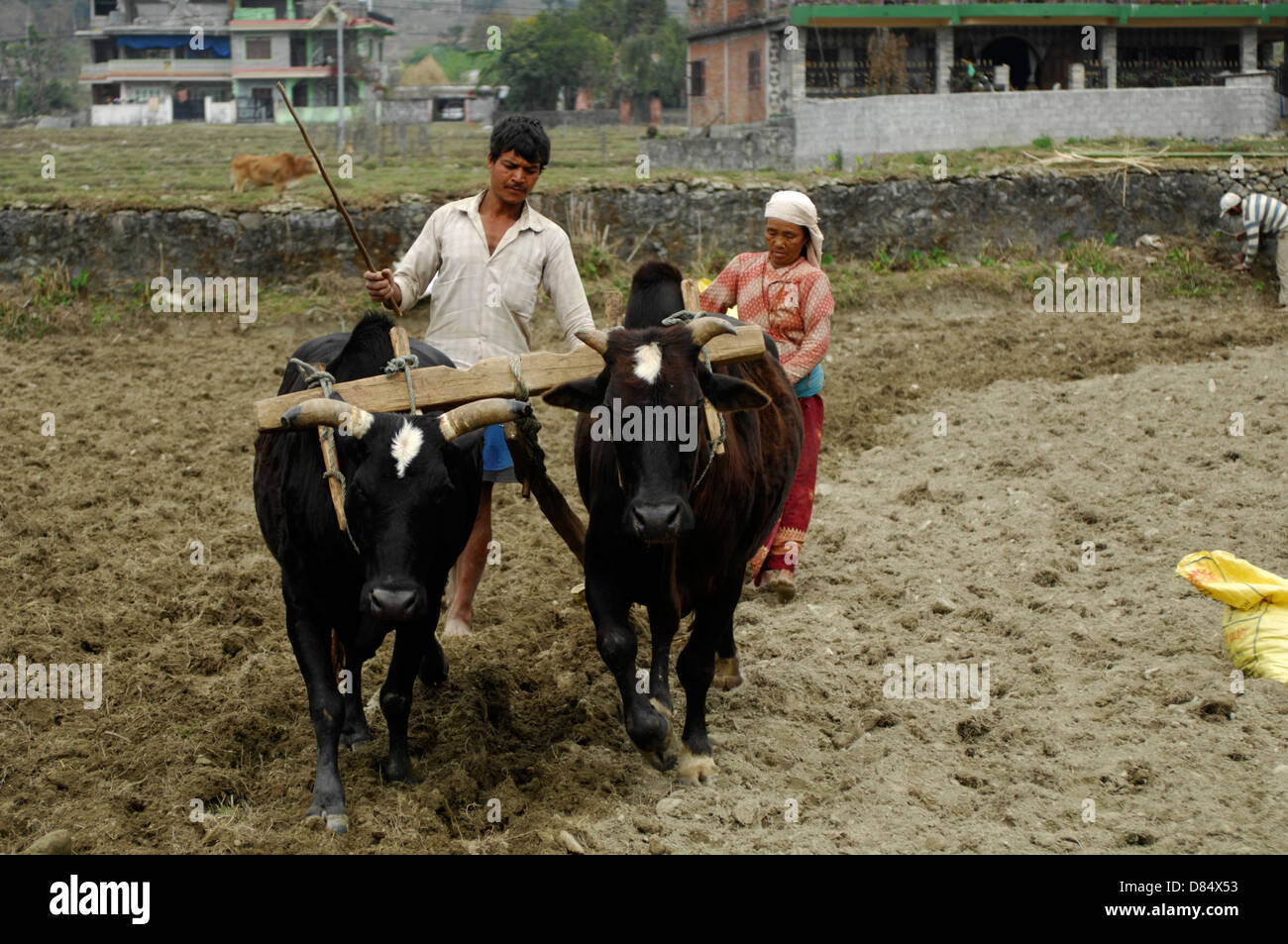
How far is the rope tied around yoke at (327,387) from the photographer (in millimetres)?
3662

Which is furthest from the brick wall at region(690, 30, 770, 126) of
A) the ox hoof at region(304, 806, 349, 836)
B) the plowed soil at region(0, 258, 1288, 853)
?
the ox hoof at region(304, 806, 349, 836)

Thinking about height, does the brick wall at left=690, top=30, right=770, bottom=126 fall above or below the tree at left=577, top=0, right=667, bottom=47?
below

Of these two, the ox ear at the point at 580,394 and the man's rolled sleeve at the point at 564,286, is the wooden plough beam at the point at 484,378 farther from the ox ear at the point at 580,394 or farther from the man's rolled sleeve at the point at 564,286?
the man's rolled sleeve at the point at 564,286

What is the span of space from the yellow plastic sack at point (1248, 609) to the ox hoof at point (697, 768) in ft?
A: 6.47

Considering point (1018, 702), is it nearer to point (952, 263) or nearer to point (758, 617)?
point (758, 617)

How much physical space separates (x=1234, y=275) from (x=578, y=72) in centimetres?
3516

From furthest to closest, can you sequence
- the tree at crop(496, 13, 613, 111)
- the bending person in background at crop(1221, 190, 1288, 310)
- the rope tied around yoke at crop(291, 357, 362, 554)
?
1. the tree at crop(496, 13, 613, 111)
2. the bending person in background at crop(1221, 190, 1288, 310)
3. the rope tied around yoke at crop(291, 357, 362, 554)

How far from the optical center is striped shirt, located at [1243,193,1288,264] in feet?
45.0

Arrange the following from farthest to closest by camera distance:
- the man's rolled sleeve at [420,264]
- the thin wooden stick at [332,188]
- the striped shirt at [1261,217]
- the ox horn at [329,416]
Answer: the striped shirt at [1261,217] < the man's rolled sleeve at [420,264] < the thin wooden stick at [332,188] < the ox horn at [329,416]

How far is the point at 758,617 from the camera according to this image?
582 centimetres

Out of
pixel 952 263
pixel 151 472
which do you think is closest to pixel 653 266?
pixel 151 472

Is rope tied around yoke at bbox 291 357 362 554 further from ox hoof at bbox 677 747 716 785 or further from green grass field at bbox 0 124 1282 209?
green grass field at bbox 0 124 1282 209

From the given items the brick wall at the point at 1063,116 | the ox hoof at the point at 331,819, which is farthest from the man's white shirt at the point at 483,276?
the brick wall at the point at 1063,116

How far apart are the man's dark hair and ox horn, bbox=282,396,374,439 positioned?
1.57 meters
